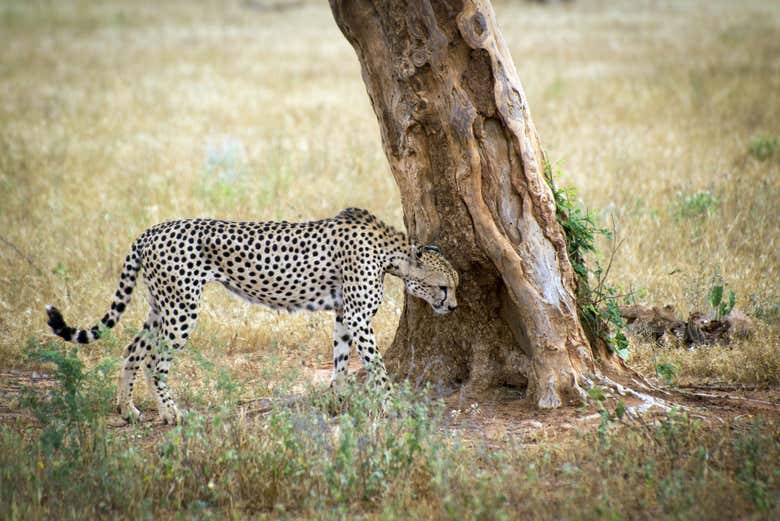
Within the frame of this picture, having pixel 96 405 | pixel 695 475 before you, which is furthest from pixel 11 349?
pixel 695 475

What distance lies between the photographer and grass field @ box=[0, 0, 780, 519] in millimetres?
4207

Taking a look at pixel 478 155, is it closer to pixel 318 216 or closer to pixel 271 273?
pixel 271 273

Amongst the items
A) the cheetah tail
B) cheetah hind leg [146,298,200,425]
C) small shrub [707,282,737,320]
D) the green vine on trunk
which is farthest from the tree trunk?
the cheetah tail

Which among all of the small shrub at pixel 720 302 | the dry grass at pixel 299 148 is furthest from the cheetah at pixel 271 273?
the small shrub at pixel 720 302

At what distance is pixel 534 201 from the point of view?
5266 millimetres

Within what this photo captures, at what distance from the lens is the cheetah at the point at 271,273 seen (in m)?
5.36

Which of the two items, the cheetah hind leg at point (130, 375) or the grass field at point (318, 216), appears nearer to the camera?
the grass field at point (318, 216)

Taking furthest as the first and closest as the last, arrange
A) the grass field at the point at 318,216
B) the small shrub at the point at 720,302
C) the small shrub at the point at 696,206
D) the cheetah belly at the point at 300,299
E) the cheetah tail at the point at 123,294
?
the small shrub at the point at 696,206, the small shrub at the point at 720,302, the cheetah belly at the point at 300,299, the cheetah tail at the point at 123,294, the grass field at the point at 318,216

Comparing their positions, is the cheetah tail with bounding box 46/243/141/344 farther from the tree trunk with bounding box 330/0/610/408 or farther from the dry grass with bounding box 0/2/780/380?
the tree trunk with bounding box 330/0/610/408

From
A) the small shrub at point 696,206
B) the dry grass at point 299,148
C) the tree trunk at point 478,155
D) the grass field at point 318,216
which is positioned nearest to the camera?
the grass field at point 318,216

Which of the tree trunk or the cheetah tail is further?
the cheetah tail

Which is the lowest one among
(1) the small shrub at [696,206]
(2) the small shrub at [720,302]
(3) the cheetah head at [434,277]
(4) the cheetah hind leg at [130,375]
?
(4) the cheetah hind leg at [130,375]

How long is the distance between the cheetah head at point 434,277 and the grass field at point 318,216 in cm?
62

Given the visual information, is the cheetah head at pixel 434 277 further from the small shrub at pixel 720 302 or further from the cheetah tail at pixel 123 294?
the small shrub at pixel 720 302
